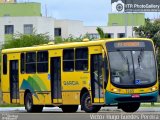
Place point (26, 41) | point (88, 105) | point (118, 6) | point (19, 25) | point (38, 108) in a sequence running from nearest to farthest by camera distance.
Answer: point (88, 105) < point (38, 108) < point (26, 41) < point (118, 6) < point (19, 25)

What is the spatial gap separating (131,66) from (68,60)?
13.0ft

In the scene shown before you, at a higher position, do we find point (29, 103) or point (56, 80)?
point (56, 80)

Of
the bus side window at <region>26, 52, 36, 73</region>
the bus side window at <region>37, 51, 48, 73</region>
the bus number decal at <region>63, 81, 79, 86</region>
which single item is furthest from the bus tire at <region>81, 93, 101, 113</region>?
the bus side window at <region>26, 52, 36, 73</region>

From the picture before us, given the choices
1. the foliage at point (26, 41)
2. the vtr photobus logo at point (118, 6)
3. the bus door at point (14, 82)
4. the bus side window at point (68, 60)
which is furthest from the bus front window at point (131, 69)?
the vtr photobus logo at point (118, 6)

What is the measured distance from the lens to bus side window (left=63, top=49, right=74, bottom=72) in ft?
118

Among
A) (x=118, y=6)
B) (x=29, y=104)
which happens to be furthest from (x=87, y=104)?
(x=118, y=6)

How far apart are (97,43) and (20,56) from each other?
766 cm

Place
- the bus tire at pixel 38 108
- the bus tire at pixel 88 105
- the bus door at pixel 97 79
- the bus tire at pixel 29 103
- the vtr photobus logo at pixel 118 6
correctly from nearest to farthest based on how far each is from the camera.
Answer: the bus door at pixel 97 79 < the bus tire at pixel 88 105 < the bus tire at pixel 29 103 < the bus tire at pixel 38 108 < the vtr photobus logo at pixel 118 6

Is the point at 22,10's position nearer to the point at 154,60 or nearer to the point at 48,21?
the point at 48,21

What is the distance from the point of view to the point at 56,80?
123ft

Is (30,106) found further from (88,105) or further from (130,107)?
(130,107)

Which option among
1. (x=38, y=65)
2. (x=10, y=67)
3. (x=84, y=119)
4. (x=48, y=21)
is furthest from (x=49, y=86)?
(x=48, y=21)

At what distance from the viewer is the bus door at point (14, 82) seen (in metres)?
41.4

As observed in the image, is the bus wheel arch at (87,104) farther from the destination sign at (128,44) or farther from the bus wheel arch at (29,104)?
the bus wheel arch at (29,104)
